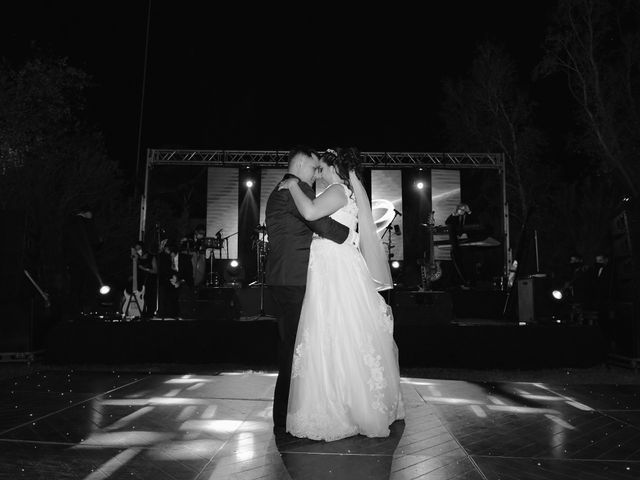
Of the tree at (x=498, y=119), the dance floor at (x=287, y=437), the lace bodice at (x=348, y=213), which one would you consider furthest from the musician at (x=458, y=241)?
the tree at (x=498, y=119)

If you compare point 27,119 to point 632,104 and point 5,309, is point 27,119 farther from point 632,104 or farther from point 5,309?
point 632,104

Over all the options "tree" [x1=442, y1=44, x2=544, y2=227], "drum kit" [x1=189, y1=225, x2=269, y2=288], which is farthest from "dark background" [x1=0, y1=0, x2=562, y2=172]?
"drum kit" [x1=189, y1=225, x2=269, y2=288]

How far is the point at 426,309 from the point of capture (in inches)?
349

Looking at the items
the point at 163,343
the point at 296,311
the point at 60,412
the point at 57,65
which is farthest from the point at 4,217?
the point at 57,65

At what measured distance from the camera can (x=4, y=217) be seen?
22.1ft

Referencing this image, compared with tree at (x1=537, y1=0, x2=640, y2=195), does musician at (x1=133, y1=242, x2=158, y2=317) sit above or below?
below

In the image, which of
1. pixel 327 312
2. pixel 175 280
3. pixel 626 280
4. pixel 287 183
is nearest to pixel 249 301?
pixel 175 280

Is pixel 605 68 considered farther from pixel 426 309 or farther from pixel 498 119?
pixel 426 309

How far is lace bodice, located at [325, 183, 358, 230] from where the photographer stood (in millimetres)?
3417

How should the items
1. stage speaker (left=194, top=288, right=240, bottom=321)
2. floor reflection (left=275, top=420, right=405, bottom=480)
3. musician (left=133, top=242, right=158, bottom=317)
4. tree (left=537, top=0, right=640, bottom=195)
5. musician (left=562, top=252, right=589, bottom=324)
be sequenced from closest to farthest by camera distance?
floor reflection (left=275, top=420, right=405, bottom=480) → musician (left=562, top=252, right=589, bottom=324) → musician (left=133, top=242, right=158, bottom=317) → stage speaker (left=194, top=288, right=240, bottom=321) → tree (left=537, top=0, right=640, bottom=195)

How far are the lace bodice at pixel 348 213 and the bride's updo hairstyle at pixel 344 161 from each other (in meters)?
0.06

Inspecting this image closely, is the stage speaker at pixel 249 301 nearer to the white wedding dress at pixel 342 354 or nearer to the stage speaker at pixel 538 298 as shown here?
the stage speaker at pixel 538 298

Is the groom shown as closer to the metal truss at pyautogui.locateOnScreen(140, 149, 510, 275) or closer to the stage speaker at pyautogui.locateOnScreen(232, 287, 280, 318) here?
the stage speaker at pyautogui.locateOnScreen(232, 287, 280, 318)

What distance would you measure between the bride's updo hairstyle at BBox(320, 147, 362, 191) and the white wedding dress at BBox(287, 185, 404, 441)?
0.11 metres
